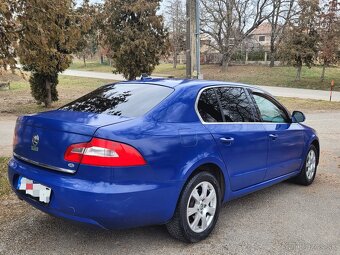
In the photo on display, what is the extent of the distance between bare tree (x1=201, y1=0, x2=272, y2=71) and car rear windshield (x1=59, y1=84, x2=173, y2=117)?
35359 millimetres

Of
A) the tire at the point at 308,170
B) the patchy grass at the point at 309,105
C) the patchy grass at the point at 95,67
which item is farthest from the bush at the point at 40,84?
the patchy grass at the point at 95,67

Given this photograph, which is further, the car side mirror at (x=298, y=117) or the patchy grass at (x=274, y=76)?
the patchy grass at (x=274, y=76)

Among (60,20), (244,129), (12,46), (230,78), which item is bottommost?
(230,78)

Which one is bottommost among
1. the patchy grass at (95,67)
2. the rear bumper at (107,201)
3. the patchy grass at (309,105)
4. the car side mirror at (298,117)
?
the patchy grass at (95,67)

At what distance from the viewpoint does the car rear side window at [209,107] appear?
402cm

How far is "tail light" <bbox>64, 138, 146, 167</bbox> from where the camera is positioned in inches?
125

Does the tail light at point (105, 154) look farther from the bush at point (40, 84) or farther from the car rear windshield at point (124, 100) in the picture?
the bush at point (40, 84)

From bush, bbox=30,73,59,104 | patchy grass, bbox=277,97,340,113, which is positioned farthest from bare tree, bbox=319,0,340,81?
bush, bbox=30,73,59,104

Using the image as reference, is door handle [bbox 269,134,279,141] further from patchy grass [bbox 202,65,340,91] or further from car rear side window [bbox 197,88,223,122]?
patchy grass [bbox 202,65,340,91]

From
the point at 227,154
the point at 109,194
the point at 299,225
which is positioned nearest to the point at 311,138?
the point at 299,225

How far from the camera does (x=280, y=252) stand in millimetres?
3627

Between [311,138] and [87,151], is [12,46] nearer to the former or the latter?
[87,151]

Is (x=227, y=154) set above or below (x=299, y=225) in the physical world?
above

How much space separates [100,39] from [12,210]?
1719cm
